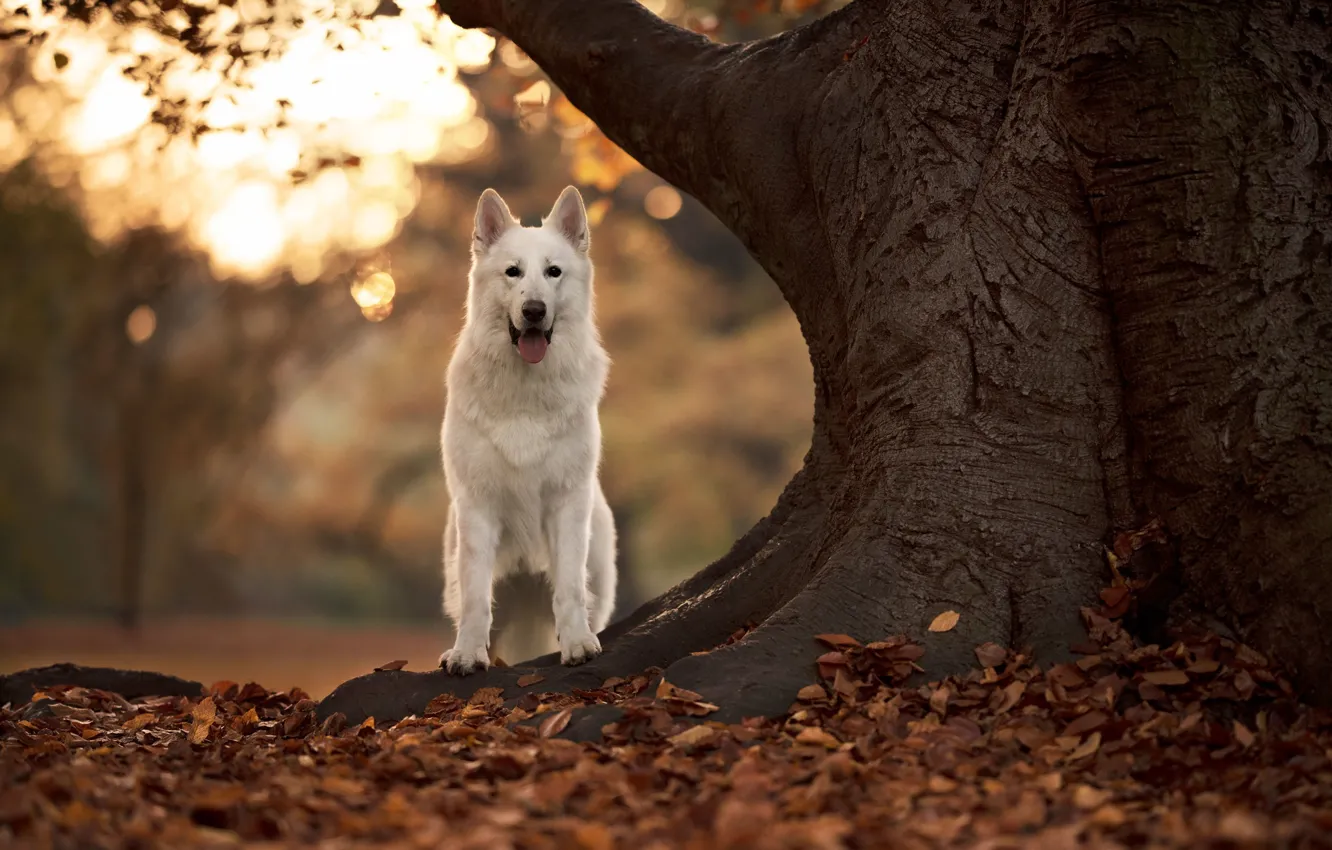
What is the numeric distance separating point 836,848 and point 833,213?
10.4 feet

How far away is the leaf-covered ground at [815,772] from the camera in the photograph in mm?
2887

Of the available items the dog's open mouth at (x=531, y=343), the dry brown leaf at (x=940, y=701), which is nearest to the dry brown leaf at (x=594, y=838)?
the dry brown leaf at (x=940, y=701)

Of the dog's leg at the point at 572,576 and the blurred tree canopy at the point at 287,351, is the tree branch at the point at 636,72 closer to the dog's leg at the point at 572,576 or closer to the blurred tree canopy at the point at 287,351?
the dog's leg at the point at 572,576

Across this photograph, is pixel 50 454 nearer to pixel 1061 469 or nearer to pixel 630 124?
pixel 630 124

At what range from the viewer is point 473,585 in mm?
5402

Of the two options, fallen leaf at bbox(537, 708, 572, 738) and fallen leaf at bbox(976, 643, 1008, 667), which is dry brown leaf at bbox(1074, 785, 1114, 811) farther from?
fallen leaf at bbox(537, 708, 572, 738)

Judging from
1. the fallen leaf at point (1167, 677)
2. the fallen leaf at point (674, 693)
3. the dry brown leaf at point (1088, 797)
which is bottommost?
the dry brown leaf at point (1088, 797)

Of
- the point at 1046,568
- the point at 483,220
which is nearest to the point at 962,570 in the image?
the point at 1046,568

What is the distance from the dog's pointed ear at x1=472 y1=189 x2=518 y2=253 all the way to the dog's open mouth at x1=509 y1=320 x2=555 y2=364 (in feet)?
1.82

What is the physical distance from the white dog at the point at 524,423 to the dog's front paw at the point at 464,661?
0.05 meters

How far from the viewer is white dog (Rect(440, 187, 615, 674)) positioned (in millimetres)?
5477

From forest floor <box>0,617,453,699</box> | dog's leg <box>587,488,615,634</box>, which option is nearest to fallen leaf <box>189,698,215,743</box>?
dog's leg <box>587,488,615,634</box>

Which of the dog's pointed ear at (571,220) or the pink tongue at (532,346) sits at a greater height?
the dog's pointed ear at (571,220)

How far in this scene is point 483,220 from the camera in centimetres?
581
